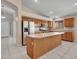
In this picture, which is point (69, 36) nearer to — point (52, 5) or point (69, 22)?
point (69, 22)

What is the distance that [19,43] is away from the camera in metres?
7.03

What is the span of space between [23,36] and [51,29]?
644 centimetres

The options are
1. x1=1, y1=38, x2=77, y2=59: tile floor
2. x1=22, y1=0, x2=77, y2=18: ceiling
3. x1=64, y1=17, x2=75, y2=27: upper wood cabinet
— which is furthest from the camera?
x1=64, y1=17, x2=75, y2=27: upper wood cabinet

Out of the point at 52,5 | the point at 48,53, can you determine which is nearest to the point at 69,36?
the point at 52,5

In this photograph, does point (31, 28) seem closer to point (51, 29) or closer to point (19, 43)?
point (19, 43)

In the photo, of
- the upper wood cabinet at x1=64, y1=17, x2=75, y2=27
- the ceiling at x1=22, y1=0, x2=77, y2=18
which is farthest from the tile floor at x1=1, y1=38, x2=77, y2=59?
the upper wood cabinet at x1=64, y1=17, x2=75, y2=27

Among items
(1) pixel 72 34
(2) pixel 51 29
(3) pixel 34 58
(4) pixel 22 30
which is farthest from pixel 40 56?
(2) pixel 51 29

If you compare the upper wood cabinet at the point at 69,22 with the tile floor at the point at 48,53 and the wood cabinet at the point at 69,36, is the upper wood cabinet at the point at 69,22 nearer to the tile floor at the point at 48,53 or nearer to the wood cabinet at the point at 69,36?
the wood cabinet at the point at 69,36

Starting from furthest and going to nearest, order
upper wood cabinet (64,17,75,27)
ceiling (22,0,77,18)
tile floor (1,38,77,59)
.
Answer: upper wood cabinet (64,17,75,27)
ceiling (22,0,77,18)
tile floor (1,38,77,59)

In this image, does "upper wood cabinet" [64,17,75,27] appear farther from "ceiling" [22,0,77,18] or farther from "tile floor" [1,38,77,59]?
"tile floor" [1,38,77,59]

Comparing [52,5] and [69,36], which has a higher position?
[52,5]

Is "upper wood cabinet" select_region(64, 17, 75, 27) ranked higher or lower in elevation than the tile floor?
higher

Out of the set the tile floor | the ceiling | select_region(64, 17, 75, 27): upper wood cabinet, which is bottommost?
the tile floor

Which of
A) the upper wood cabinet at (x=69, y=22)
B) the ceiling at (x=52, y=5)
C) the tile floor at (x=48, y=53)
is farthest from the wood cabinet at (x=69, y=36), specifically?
the tile floor at (x=48, y=53)
